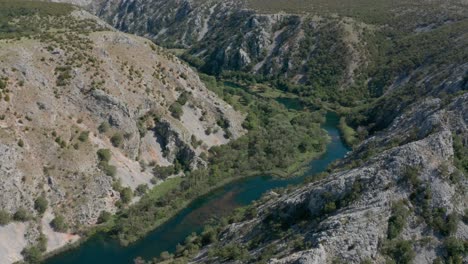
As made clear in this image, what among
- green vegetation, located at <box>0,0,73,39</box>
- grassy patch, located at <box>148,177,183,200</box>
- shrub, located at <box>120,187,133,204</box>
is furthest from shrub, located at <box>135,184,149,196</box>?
green vegetation, located at <box>0,0,73,39</box>

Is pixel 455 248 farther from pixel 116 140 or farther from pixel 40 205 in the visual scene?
pixel 116 140

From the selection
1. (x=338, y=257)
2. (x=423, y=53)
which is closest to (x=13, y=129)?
(x=338, y=257)

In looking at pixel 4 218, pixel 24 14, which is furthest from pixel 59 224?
pixel 24 14

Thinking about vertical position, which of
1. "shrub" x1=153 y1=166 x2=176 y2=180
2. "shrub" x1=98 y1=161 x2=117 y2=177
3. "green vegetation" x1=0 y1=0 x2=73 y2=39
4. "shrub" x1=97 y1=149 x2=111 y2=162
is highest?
"green vegetation" x1=0 y1=0 x2=73 y2=39

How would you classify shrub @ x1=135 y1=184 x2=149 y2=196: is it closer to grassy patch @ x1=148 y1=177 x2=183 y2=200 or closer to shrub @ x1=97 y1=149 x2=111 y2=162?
grassy patch @ x1=148 y1=177 x2=183 y2=200

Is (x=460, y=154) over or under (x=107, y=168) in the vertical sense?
over

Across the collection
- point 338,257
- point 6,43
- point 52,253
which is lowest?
point 52,253

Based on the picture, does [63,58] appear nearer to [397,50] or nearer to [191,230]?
[191,230]
